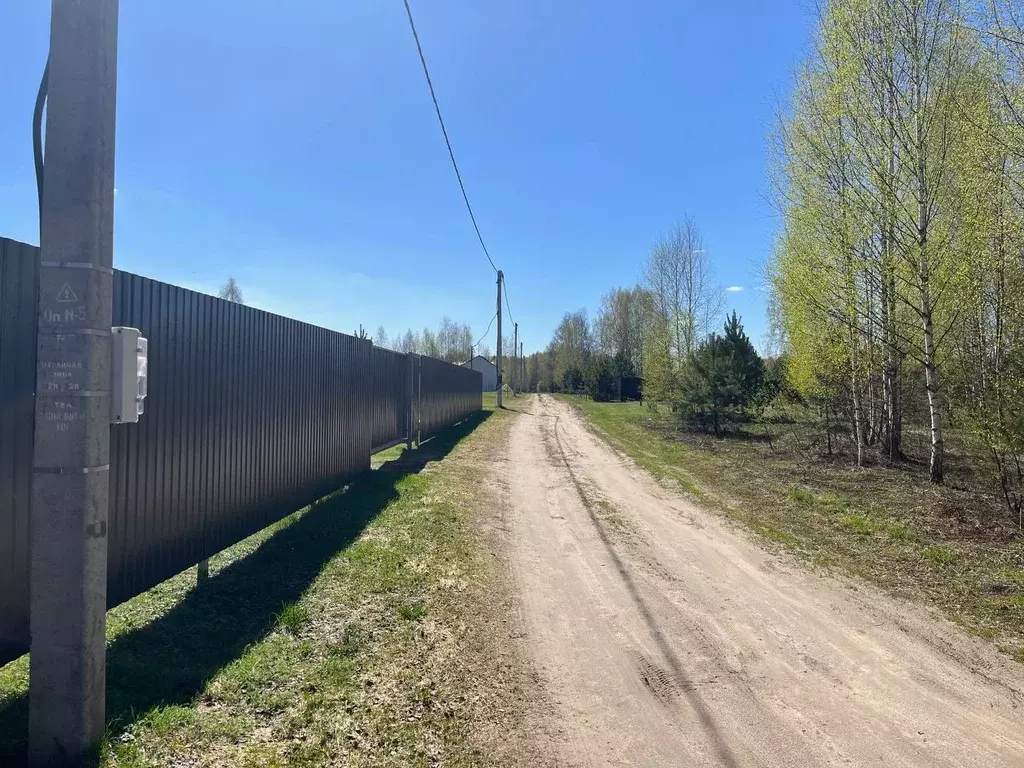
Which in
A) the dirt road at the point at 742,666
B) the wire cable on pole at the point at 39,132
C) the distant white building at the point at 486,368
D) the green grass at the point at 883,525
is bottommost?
the dirt road at the point at 742,666

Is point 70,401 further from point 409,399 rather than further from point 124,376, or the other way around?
point 409,399

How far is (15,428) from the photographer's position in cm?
301

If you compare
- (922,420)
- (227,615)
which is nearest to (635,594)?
(227,615)

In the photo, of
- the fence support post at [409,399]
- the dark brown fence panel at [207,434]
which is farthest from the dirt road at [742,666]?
the fence support post at [409,399]

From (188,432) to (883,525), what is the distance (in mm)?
7830

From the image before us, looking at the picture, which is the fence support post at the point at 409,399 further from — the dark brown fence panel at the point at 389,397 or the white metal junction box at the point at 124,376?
the white metal junction box at the point at 124,376

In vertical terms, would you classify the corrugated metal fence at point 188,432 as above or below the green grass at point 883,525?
above

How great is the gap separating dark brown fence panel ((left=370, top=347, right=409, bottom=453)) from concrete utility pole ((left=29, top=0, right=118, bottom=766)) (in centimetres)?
814

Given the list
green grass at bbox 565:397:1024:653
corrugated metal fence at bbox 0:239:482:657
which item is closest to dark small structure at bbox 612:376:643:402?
green grass at bbox 565:397:1024:653

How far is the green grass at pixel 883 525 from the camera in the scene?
17.0ft

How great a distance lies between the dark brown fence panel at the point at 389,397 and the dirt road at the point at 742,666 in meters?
5.20

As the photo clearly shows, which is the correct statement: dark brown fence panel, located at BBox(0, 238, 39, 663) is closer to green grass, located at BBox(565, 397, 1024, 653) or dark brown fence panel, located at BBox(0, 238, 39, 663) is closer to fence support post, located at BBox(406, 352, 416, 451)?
green grass, located at BBox(565, 397, 1024, 653)

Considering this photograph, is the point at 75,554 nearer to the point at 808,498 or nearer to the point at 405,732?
the point at 405,732

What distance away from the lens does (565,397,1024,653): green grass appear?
204 inches
